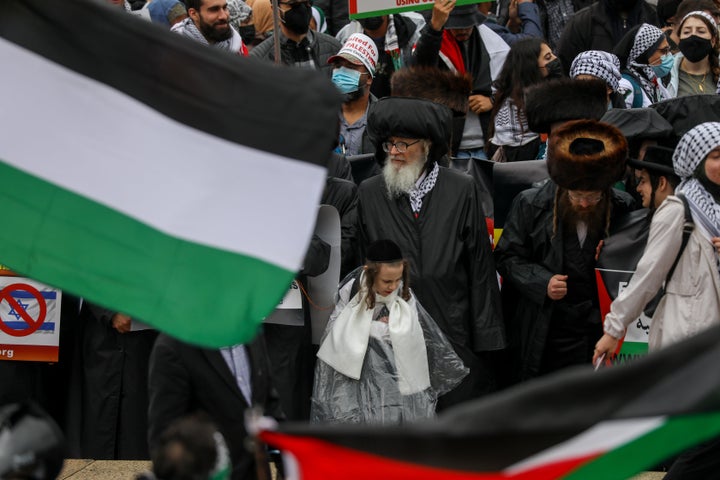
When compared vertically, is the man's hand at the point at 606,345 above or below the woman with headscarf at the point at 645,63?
below

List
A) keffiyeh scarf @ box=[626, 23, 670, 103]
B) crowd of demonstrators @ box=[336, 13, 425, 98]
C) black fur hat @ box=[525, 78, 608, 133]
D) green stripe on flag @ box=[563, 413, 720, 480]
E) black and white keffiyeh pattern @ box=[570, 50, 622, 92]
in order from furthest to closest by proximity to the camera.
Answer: crowd of demonstrators @ box=[336, 13, 425, 98], keffiyeh scarf @ box=[626, 23, 670, 103], black and white keffiyeh pattern @ box=[570, 50, 622, 92], black fur hat @ box=[525, 78, 608, 133], green stripe on flag @ box=[563, 413, 720, 480]

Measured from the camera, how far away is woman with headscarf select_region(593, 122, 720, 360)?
670cm

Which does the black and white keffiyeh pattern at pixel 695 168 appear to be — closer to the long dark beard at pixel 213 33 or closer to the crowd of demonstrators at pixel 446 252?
the crowd of demonstrators at pixel 446 252

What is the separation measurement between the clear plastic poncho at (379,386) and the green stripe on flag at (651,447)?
298cm

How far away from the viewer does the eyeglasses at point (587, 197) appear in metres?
7.79

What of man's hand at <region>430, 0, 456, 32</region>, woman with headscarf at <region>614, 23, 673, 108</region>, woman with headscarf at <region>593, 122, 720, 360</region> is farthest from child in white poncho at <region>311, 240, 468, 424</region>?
woman with headscarf at <region>614, 23, 673, 108</region>

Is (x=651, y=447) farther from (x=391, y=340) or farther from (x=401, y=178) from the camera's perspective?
(x=401, y=178)

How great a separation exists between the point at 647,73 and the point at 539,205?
2.17 metres

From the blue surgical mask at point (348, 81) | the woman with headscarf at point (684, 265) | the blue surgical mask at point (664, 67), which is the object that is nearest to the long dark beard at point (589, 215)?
the woman with headscarf at point (684, 265)

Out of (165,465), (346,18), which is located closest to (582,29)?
(346,18)

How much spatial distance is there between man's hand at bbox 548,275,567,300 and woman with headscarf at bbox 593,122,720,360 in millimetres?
854

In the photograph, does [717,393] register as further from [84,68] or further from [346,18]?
[346,18]

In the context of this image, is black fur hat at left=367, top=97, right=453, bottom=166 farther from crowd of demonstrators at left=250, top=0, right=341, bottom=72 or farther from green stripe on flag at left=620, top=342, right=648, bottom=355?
crowd of demonstrators at left=250, top=0, right=341, bottom=72

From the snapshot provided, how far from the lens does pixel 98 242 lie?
15.9 ft
